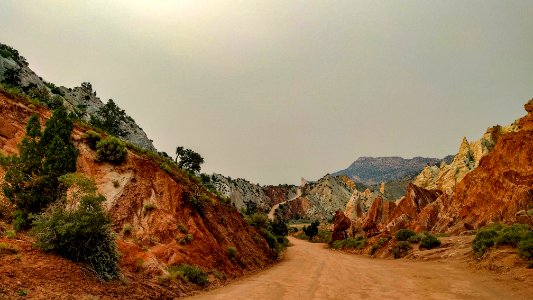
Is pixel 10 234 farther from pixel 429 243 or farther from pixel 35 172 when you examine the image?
pixel 429 243

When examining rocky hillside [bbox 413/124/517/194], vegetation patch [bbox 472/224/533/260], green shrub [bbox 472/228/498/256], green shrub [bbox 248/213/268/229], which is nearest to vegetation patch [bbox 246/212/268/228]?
green shrub [bbox 248/213/268/229]

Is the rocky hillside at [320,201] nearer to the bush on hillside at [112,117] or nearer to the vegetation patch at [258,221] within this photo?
the bush on hillside at [112,117]

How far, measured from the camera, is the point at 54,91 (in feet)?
225

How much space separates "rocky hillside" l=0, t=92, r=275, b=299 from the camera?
1496 centimetres

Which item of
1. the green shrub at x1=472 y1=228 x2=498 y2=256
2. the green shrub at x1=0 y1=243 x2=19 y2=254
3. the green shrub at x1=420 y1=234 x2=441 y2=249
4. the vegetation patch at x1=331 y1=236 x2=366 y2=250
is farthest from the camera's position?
the vegetation patch at x1=331 y1=236 x2=366 y2=250

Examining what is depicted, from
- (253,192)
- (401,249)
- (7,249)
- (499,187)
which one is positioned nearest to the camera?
(7,249)

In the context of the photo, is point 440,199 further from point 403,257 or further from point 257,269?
point 257,269

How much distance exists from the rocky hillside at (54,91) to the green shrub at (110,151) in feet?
49.4

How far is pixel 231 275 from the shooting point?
20.4 m

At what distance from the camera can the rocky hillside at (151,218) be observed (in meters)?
15.0

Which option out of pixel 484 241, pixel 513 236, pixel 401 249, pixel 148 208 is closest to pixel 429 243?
pixel 401 249

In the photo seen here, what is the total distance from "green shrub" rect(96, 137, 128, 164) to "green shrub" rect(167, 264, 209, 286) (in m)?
9.15

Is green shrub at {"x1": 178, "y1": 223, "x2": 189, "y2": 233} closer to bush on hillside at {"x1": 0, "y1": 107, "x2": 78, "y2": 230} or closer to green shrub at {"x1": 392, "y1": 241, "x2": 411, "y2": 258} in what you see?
bush on hillside at {"x1": 0, "y1": 107, "x2": 78, "y2": 230}

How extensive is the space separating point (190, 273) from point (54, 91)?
68.1 m
